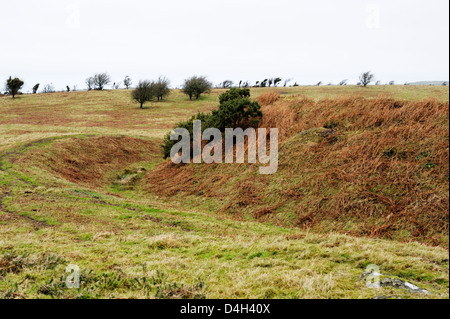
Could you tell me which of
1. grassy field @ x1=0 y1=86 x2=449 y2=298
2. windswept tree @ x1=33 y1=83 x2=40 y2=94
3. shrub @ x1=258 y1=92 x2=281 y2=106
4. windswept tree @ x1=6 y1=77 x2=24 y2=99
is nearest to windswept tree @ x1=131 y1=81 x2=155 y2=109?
windswept tree @ x1=6 y1=77 x2=24 y2=99

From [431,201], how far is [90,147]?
25.5 m

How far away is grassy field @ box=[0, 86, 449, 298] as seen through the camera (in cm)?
473

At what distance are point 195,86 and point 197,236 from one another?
67232 millimetres

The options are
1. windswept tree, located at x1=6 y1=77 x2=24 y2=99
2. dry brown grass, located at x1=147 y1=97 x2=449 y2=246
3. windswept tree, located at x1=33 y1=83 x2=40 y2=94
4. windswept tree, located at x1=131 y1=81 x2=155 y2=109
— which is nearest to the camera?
dry brown grass, located at x1=147 y1=97 x2=449 y2=246

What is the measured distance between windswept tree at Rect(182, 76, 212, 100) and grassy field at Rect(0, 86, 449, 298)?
52.6m

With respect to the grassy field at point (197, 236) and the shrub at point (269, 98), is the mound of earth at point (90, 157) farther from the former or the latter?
the shrub at point (269, 98)

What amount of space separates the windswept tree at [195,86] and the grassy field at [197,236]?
5262 cm

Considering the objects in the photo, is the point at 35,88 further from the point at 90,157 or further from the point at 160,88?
the point at 90,157

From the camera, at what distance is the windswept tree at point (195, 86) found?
7206 cm

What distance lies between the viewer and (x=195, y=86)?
71.9 metres

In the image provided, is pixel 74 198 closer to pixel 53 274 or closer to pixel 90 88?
pixel 53 274

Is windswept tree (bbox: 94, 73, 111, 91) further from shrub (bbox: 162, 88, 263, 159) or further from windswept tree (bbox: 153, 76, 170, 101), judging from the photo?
shrub (bbox: 162, 88, 263, 159)

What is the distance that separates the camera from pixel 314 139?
14.7 m

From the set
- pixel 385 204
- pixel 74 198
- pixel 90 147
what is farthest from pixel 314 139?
pixel 90 147
